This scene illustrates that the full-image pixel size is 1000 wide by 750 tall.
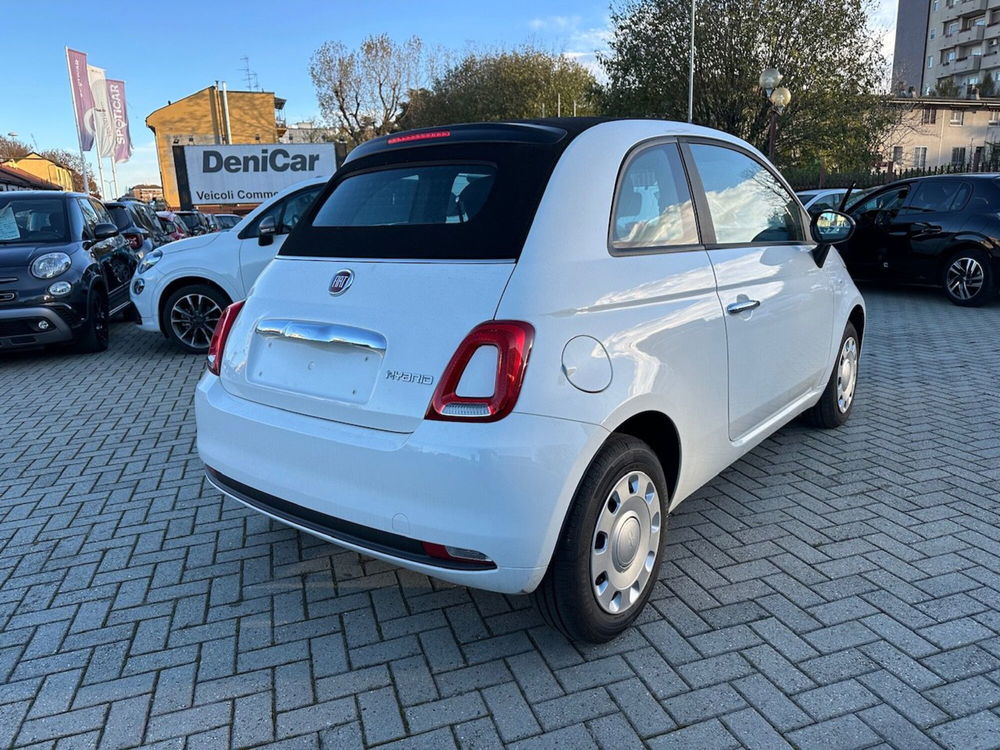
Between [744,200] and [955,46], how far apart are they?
97242 millimetres

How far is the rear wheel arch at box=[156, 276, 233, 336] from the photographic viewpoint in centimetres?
774

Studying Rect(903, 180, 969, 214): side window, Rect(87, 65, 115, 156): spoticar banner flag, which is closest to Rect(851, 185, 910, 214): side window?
Rect(903, 180, 969, 214): side window

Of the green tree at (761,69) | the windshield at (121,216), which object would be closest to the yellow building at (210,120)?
the green tree at (761,69)

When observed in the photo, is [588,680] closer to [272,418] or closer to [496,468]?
[496,468]

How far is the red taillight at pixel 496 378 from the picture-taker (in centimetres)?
218

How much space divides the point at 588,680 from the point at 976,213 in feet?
31.4

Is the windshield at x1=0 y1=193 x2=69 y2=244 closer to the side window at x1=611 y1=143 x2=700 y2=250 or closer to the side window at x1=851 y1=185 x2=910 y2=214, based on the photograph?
the side window at x1=611 y1=143 x2=700 y2=250

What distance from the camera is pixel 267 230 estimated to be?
7562 millimetres

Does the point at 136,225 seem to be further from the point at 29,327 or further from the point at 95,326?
Result: the point at 29,327

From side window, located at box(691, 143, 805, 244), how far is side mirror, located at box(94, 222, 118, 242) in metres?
7.35

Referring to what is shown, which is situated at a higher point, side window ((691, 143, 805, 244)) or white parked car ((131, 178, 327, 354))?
side window ((691, 143, 805, 244))

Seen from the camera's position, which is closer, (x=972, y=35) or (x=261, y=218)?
(x=261, y=218)

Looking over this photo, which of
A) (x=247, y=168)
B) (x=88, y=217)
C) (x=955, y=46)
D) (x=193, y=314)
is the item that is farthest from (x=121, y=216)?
(x=955, y=46)

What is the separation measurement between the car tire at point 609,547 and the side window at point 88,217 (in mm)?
7994
